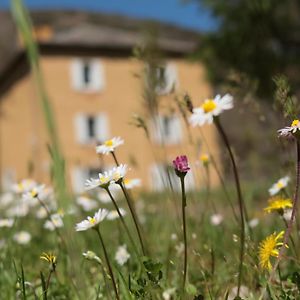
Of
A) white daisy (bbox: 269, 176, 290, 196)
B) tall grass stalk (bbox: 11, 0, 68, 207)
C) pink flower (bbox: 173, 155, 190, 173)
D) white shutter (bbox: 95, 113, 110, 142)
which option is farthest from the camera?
white shutter (bbox: 95, 113, 110, 142)

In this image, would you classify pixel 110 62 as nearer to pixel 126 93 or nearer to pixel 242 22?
pixel 126 93

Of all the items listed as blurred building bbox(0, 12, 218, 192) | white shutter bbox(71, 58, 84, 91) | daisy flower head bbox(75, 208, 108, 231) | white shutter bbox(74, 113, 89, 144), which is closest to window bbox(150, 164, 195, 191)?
daisy flower head bbox(75, 208, 108, 231)

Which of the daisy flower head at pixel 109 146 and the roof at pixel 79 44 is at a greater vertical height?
the roof at pixel 79 44

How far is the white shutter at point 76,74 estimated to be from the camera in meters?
25.7

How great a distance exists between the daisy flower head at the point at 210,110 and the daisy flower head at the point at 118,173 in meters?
0.19

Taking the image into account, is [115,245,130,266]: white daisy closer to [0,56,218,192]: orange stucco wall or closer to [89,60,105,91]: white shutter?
[0,56,218,192]: orange stucco wall

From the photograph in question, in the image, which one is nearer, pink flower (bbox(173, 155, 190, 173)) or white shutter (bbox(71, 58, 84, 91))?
pink flower (bbox(173, 155, 190, 173))

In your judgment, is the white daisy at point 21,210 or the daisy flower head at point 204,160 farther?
the white daisy at point 21,210

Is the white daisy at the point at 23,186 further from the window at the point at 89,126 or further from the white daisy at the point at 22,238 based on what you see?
the window at the point at 89,126

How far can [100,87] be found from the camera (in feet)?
86.1

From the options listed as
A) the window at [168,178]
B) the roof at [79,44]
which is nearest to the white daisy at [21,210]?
the window at [168,178]

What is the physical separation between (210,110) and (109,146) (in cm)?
38

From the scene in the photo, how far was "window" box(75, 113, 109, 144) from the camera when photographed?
25.9 m

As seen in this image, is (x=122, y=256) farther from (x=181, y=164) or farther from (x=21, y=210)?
(x=21, y=210)
